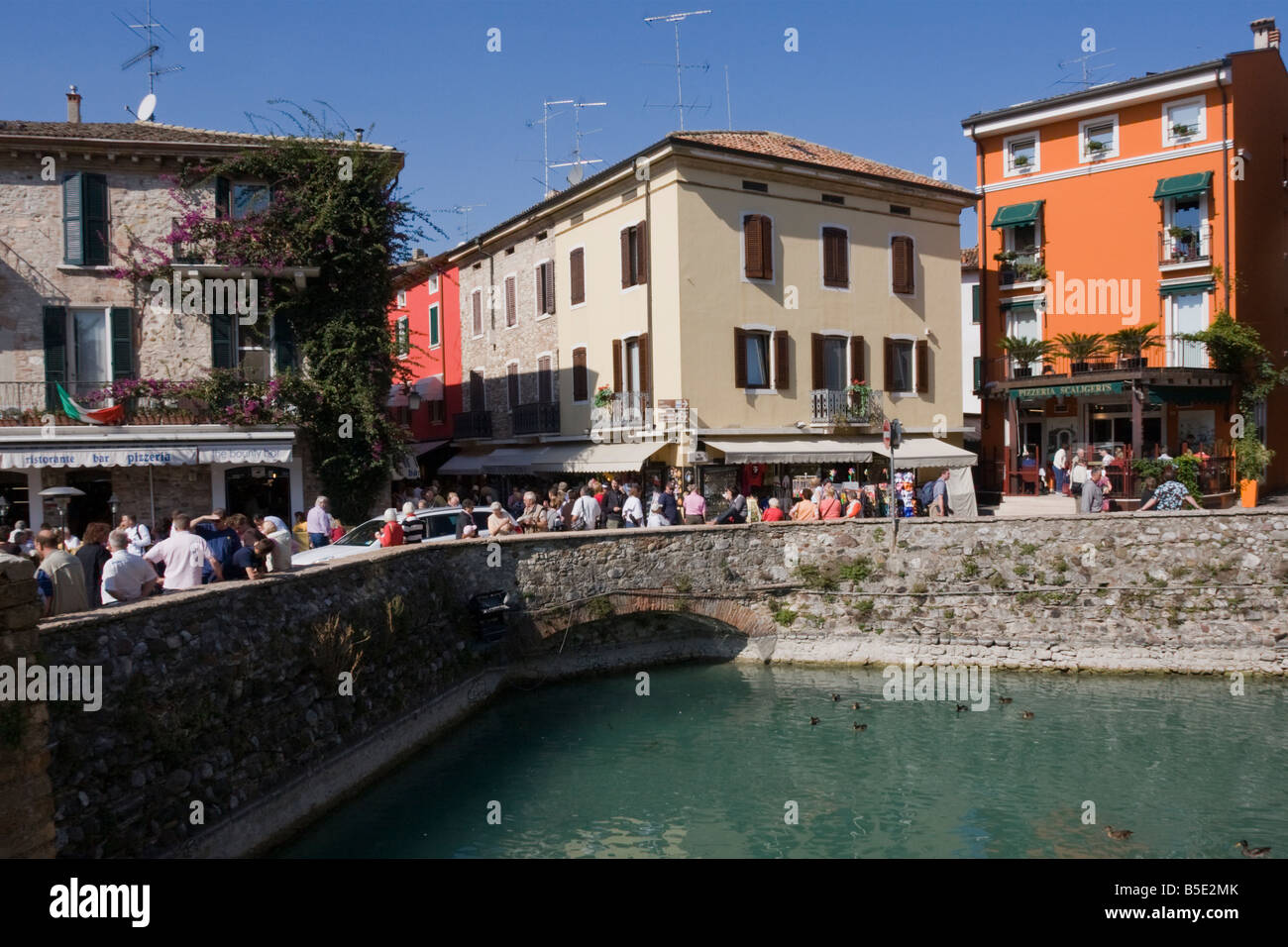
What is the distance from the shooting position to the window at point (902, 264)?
28.2 metres

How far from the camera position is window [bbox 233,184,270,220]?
21.8m

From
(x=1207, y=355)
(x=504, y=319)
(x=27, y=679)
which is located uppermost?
(x=504, y=319)

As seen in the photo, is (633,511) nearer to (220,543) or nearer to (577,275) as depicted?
(220,543)

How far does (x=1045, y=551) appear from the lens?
1900 centimetres

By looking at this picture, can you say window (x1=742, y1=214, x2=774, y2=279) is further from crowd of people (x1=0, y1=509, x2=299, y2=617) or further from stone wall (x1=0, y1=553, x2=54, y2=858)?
stone wall (x1=0, y1=553, x2=54, y2=858)

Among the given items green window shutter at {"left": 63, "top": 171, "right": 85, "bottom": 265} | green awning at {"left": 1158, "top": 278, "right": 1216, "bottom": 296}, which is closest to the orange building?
green awning at {"left": 1158, "top": 278, "right": 1216, "bottom": 296}

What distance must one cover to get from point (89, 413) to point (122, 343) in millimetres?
1852

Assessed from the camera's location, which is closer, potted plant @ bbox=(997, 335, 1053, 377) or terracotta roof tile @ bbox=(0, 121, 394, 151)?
terracotta roof tile @ bbox=(0, 121, 394, 151)

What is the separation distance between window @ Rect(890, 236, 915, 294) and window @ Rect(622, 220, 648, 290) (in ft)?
24.3

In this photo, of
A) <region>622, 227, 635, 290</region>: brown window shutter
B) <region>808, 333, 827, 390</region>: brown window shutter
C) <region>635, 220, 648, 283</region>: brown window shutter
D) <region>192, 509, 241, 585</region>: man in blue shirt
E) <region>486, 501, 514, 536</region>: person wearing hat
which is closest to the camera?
<region>192, 509, 241, 585</region>: man in blue shirt

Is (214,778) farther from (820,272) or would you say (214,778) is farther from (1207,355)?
(1207,355)

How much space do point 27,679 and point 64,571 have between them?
2525mm

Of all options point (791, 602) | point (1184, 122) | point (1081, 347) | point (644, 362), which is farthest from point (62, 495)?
point (1184, 122)
